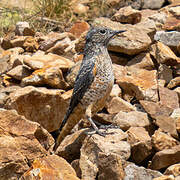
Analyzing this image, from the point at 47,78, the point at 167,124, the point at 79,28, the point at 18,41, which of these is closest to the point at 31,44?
the point at 18,41

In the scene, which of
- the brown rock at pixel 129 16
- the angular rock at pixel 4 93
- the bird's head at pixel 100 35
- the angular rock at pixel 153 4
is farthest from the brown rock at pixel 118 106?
the angular rock at pixel 153 4

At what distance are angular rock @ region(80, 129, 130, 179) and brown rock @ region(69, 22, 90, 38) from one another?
4681 mm

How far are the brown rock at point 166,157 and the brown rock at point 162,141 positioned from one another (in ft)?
0.73

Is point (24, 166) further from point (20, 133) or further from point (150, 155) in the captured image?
point (150, 155)

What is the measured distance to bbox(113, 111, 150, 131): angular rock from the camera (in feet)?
17.6

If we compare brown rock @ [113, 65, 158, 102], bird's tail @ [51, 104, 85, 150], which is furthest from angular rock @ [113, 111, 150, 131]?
brown rock @ [113, 65, 158, 102]

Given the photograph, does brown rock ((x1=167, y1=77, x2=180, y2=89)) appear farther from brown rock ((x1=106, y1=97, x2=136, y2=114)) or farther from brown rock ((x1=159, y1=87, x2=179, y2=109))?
brown rock ((x1=106, y1=97, x2=136, y2=114))

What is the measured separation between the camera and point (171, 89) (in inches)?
257

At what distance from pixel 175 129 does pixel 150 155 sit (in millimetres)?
540

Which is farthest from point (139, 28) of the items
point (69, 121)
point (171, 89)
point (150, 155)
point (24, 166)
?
point (24, 166)

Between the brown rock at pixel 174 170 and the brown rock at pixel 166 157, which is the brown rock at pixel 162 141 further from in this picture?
the brown rock at pixel 174 170

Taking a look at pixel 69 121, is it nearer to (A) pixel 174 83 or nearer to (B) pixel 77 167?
(B) pixel 77 167

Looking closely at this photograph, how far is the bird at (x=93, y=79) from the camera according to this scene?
202 inches

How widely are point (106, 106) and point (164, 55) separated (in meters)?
1.51
